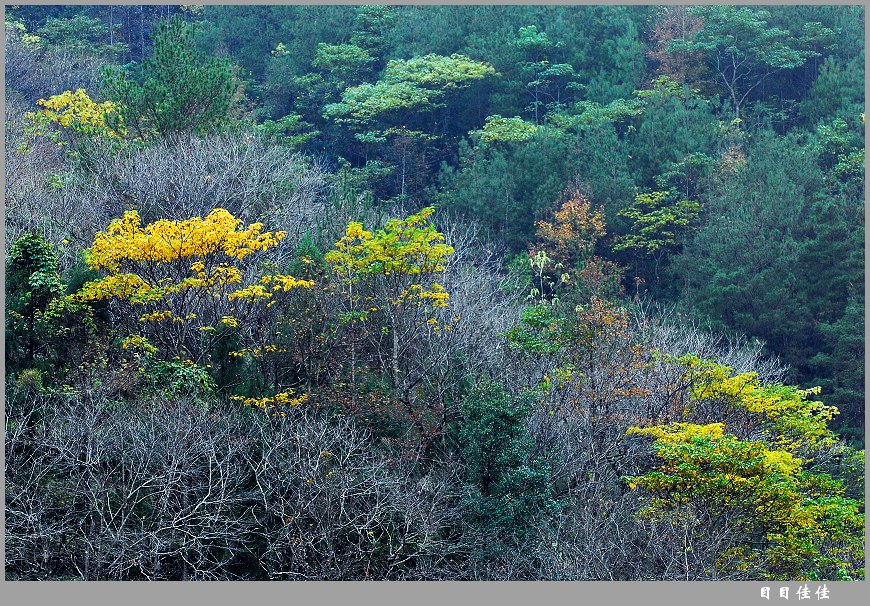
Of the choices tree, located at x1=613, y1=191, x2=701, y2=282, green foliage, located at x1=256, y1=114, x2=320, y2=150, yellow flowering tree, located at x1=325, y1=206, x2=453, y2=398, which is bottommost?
tree, located at x1=613, y1=191, x2=701, y2=282

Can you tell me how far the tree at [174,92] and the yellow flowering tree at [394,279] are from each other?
877 cm

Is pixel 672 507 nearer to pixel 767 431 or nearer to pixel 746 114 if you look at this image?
pixel 767 431

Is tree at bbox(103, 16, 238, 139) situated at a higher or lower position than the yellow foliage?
higher

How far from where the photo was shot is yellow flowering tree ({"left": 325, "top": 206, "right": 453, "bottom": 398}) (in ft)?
75.0

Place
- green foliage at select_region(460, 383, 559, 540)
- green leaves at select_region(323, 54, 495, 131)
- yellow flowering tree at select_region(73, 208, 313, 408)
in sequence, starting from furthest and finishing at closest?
green leaves at select_region(323, 54, 495, 131)
yellow flowering tree at select_region(73, 208, 313, 408)
green foliage at select_region(460, 383, 559, 540)

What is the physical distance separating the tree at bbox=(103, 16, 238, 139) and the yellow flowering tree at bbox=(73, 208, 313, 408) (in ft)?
25.5

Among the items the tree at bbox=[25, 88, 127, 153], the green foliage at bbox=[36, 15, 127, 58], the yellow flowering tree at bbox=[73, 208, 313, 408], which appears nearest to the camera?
the yellow flowering tree at bbox=[73, 208, 313, 408]

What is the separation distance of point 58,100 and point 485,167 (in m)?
13.6

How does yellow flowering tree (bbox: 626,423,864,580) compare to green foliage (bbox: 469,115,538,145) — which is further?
green foliage (bbox: 469,115,538,145)

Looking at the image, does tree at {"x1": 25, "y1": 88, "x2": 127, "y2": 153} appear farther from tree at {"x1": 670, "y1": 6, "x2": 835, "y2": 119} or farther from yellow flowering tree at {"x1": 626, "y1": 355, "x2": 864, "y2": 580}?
tree at {"x1": 670, "y1": 6, "x2": 835, "y2": 119}

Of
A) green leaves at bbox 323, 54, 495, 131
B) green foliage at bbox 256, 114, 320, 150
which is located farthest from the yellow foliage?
green leaves at bbox 323, 54, 495, 131

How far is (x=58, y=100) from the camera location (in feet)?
116

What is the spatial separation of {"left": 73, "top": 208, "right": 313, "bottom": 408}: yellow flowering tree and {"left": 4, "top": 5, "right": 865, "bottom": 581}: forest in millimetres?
71

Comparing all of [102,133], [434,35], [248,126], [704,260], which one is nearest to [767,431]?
[704,260]
